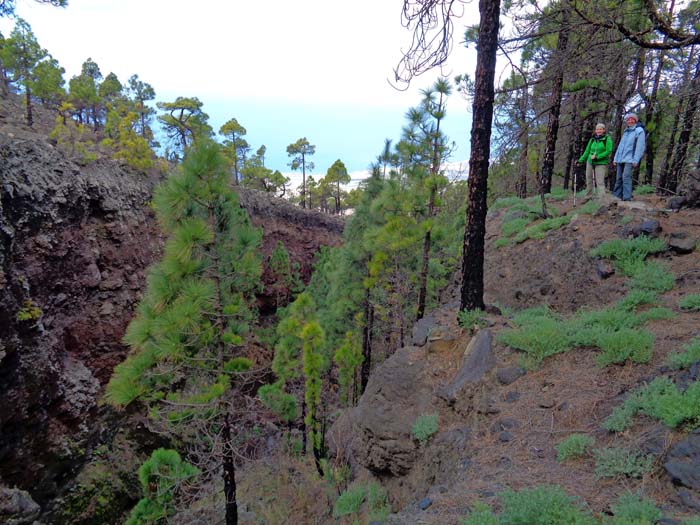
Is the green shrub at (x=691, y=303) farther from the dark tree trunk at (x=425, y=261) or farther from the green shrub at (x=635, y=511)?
the dark tree trunk at (x=425, y=261)

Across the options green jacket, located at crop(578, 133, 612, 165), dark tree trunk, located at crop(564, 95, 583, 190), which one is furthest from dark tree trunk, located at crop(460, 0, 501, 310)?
dark tree trunk, located at crop(564, 95, 583, 190)

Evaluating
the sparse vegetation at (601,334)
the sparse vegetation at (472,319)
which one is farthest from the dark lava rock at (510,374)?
the sparse vegetation at (472,319)

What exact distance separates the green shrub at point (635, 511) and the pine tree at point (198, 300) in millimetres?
5008

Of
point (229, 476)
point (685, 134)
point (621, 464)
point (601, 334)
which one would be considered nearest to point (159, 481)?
point (229, 476)

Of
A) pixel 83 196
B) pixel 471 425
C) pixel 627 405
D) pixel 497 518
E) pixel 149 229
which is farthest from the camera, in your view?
pixel 149 229

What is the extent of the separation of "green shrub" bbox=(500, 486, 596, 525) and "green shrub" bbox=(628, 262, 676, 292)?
13.4 feet

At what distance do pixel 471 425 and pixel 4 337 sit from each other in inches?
477

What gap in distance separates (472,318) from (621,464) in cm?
321

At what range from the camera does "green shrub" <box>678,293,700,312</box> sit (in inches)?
177

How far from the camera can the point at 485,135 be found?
216 inches

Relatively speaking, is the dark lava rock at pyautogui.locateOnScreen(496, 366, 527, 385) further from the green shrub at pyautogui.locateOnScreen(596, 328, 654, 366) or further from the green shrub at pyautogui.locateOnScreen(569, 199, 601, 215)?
the green shrub at pyautogui.locateOnScreen(569, 199, 601, 215)

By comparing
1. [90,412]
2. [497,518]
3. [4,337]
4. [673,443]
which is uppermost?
[673,443]

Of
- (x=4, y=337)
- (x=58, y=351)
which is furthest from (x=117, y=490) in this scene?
(x=4, y=337)

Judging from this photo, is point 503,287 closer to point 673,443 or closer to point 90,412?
point 673,443
